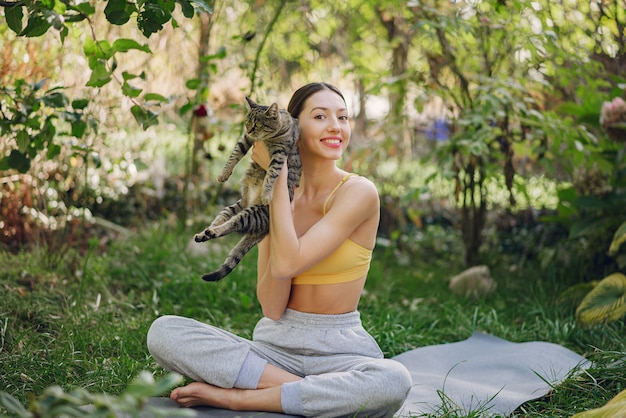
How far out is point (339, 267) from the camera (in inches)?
117

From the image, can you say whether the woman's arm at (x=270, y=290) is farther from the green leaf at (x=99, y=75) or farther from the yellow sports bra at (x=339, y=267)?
the green leaf at (x=99, y=75)

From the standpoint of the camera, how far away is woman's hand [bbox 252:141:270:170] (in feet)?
9.32

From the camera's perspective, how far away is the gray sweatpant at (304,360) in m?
2.68

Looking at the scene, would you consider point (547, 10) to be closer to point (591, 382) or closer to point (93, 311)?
point (591, 382)

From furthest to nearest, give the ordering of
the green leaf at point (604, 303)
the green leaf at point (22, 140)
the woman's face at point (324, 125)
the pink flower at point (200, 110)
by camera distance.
→ the pink flower at point (200, 110)
the green leaf at point (604, 303)
the green leaf at point (22, 140)
the woman's face at point (324, 125)

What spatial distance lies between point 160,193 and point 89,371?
3.64 metres

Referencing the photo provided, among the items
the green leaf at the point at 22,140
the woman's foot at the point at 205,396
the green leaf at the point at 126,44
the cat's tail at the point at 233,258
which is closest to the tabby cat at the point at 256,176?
the cat's tail at the point at 233,258

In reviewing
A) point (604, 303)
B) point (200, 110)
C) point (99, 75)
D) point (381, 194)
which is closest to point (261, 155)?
point (99, 75)

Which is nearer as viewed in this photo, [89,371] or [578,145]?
[89,371]

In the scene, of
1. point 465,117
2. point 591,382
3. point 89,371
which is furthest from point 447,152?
point 89,371

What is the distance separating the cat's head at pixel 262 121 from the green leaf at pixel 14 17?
102cm

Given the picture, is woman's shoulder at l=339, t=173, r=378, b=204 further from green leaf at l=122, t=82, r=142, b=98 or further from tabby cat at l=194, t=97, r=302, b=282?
green leaf at l=122, t=82, r=142, b=98

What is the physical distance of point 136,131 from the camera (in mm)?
6688

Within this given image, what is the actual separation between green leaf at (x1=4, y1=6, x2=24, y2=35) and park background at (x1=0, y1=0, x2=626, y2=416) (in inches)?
0.5
